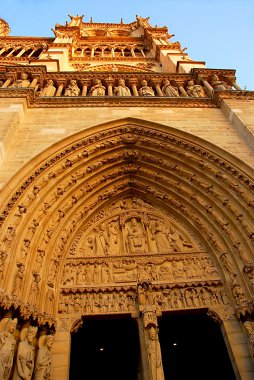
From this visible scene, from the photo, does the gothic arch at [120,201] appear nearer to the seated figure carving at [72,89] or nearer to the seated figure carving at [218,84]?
the seated figure carving at [72,89]

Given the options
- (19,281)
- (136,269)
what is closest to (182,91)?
(136,269)

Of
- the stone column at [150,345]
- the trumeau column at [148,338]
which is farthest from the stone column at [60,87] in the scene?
the stone column at [150,345]

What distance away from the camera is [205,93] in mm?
10117

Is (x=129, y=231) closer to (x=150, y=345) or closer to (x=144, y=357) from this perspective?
(x=150, y=345)

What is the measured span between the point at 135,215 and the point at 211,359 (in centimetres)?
430

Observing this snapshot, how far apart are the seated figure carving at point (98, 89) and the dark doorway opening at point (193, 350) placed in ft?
22.4

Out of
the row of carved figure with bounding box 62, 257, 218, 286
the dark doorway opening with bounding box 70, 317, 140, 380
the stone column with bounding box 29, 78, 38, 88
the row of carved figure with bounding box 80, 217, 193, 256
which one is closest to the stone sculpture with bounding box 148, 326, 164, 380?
the row of carved figure with bounding box 62, 257, 218, 286

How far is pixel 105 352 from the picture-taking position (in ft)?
Result: 26.4

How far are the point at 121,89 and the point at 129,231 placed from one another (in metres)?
4.87

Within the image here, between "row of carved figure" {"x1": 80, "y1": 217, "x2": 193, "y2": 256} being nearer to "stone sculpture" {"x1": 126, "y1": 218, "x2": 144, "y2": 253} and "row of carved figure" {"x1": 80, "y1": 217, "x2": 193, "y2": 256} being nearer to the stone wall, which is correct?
"stone sculpture" {"x1": 126, "y1": 218, "x2": 144, "y2": 253}

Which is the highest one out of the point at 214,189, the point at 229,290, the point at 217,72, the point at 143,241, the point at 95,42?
the point at 95,42

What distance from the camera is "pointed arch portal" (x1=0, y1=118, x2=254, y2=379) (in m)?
5.57

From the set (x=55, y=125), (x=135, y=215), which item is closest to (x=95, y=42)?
(x=55, y=125)

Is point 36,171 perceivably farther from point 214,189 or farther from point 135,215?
point 214,189
